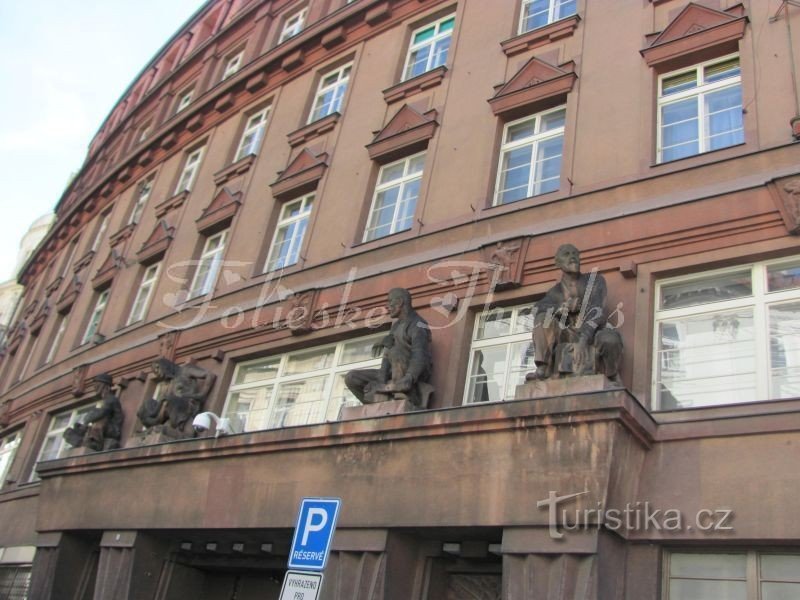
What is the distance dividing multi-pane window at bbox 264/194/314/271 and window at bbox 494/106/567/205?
3.96 metres

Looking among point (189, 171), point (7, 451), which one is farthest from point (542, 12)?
point (7, 451)

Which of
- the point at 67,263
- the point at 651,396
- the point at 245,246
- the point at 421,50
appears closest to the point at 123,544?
the point at 245,246

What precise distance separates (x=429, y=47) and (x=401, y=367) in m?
7.96

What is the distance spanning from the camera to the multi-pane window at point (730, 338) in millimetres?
8094

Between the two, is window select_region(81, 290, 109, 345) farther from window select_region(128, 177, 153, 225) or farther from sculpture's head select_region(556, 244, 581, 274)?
sculpture's head select_region(556, 244, 581, 274)

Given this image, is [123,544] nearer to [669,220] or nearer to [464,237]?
[464,237]

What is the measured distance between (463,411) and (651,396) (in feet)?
6.45

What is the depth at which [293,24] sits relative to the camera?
20938 millimetres

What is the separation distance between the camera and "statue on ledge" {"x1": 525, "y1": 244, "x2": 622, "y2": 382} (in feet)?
27.5

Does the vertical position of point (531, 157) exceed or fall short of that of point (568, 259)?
it exceeds it

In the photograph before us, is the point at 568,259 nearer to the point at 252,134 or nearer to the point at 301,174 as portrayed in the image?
the point at 301,174

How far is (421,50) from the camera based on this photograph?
15.8m

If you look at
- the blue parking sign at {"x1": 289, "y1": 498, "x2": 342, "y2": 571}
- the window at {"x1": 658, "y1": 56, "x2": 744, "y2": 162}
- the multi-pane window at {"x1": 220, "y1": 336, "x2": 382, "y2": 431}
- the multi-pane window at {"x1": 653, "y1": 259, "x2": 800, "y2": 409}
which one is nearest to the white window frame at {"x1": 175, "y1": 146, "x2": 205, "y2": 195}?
the multi-pane window at {"x1": 220, "y1": 336, "x2": 382, "y2": 431}

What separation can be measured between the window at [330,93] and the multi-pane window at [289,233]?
222 centimetres
